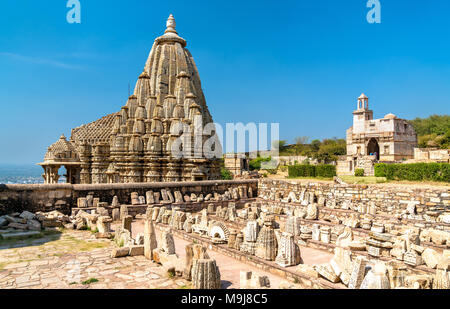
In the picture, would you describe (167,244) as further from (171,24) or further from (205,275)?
(171,24)

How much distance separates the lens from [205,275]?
14.3 ft

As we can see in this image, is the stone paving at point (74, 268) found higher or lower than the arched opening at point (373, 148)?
lower

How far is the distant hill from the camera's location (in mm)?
39009

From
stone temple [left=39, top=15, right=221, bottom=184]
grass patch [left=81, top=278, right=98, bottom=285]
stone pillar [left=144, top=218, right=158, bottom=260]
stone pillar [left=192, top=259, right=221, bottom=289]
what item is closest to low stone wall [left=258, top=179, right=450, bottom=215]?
stone temple [left=39, top=15, right=221, bottom=184]

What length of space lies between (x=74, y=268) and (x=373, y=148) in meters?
36.0

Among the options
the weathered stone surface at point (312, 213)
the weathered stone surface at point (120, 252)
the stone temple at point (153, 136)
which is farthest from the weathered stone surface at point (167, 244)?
the stone temple at point (153, 136)

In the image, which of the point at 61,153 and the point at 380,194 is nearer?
the point at 380,194

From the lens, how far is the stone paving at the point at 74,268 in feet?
15.3

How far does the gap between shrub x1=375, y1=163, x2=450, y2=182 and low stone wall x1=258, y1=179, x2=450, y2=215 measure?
183 inches

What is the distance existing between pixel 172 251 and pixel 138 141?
15.0 m

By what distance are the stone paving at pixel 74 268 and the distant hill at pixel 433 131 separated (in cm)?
4009

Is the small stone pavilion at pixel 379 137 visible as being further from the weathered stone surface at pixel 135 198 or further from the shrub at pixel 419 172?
the weathered stone surface at pixel 135 198

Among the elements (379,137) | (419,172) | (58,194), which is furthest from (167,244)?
(379,137)

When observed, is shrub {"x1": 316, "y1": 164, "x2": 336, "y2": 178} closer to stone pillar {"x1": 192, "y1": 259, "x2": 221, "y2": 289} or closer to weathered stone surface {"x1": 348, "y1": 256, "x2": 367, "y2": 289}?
weathered stone surface {"x1": 348, "y1": 256, "x2": 367, "y2": 289}
